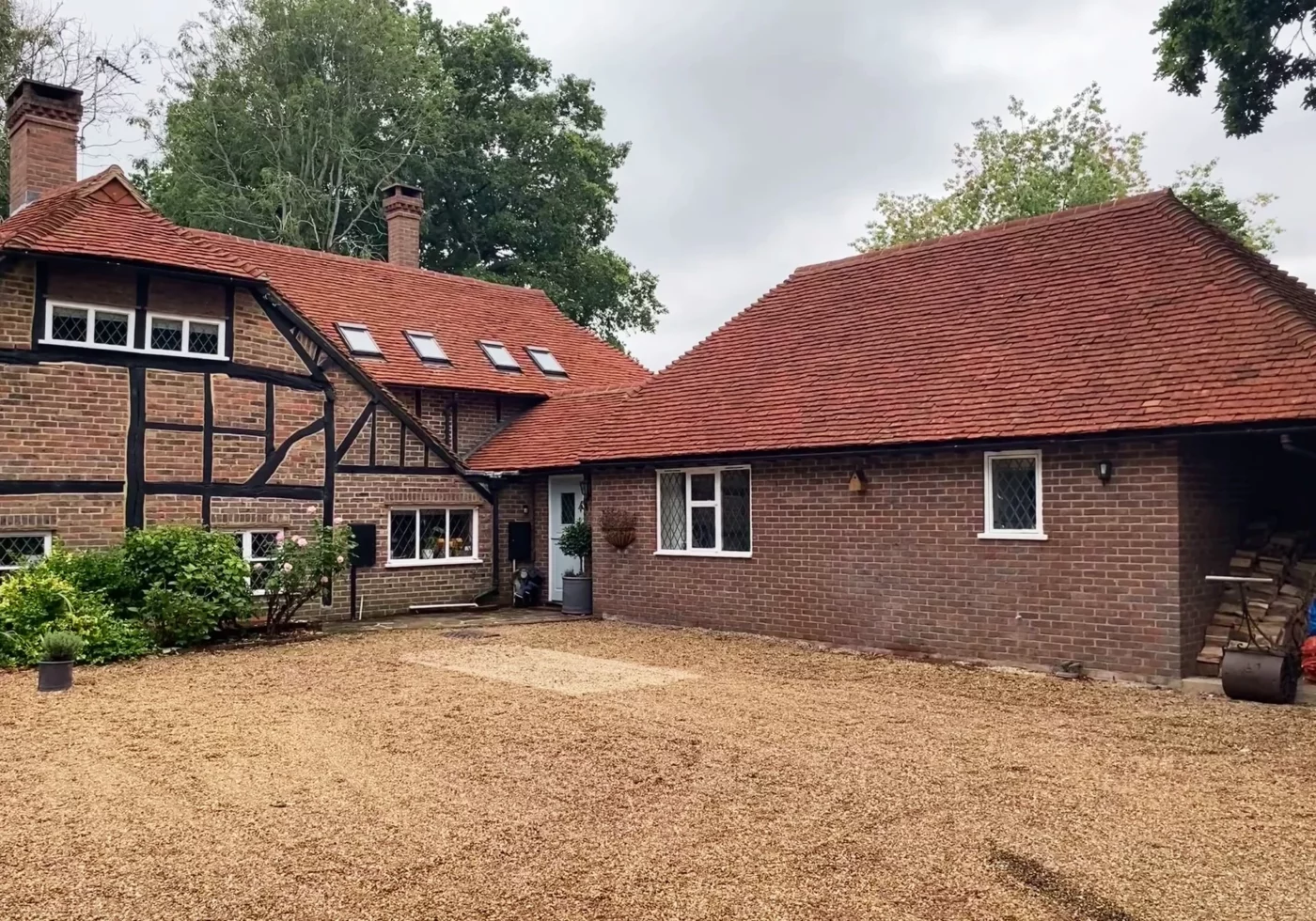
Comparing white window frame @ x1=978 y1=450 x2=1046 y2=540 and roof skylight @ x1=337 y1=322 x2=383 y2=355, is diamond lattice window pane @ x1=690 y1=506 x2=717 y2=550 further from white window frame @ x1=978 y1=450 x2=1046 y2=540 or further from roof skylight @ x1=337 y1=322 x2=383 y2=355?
roof skylight @ x1=337 y1=322 x2=383 y2=355

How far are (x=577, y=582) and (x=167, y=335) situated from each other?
7.34 meters

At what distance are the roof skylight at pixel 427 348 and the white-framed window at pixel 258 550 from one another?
517 cm

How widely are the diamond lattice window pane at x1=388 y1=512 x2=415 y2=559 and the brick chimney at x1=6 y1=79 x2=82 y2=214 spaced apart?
26.3 feet

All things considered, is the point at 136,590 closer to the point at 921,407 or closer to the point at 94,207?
the point at 94,207

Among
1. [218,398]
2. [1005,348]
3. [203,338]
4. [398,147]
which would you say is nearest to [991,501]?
[1005,348]

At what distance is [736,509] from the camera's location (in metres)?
14.5

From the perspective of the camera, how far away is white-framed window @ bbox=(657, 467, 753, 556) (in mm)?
14477

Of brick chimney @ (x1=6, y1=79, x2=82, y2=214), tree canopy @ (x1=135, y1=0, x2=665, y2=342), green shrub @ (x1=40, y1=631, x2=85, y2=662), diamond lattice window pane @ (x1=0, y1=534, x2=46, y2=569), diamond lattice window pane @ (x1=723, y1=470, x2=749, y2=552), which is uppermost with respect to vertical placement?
tree canopy @ (x1=135, y1=0, x2=665, y2=342)

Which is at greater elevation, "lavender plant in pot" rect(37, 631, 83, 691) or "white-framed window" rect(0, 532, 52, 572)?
"white-framed window" rect(0, 532, 52, 572)

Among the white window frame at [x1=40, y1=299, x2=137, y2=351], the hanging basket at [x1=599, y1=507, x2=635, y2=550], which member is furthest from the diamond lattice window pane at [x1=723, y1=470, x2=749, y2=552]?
the white window frame at [x1=40, y1=299, x2=137, y2=351]

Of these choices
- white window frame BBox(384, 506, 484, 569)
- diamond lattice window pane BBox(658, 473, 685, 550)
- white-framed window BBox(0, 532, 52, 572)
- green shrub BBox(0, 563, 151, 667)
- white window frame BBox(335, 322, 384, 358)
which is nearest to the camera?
green shrub BBox(0, 563, 151, 667)

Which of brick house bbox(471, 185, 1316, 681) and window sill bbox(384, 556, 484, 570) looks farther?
window sill bbox(384, 556, 484, 570)

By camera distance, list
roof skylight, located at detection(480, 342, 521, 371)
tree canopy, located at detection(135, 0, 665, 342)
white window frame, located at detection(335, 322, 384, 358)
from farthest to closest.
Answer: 1. tree canopy, located at detection(135, 0, 665, 342)
2. roof skylight, located at detection(480, 342, 521, 371)
3. white window frame, located at detection(335, 322, 384, 358)

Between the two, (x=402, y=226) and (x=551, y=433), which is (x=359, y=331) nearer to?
(x=551, y=433)
